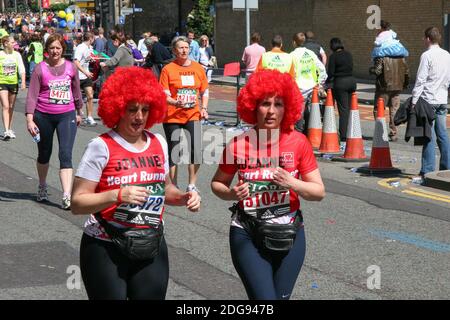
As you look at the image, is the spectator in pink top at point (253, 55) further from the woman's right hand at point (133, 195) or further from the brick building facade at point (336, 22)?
the woman's right hand at point (133, 195)

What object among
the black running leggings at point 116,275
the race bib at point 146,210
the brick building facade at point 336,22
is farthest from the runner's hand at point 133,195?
the brick building facade at point 336,22

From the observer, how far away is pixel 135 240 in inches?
189

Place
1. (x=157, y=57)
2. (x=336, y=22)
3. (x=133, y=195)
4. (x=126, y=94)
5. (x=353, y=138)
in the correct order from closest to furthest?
(x=133, y=195), (x=126, y=94), (x=353, y=138), (x=157, y=57), (x=336, y=22)

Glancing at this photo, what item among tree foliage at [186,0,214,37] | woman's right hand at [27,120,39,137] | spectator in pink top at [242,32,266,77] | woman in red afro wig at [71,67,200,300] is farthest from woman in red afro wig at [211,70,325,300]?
tree foliage at [186,0,214,37]

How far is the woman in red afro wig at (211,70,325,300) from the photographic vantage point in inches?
201

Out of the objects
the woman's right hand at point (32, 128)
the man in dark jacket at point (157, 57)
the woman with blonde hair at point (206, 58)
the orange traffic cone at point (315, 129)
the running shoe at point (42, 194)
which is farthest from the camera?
the woman with blonde hair at point (206, 58)

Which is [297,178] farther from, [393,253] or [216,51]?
[216,51]

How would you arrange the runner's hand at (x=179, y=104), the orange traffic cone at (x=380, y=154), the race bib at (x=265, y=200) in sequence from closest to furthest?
the race bib at (x=265, y=200) → the runner's hand at (x=179, y=104) → the orange traffic cone at (x=380, y=154)

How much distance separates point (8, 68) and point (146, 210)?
1297 cm

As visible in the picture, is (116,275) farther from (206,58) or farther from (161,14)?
(161,14)

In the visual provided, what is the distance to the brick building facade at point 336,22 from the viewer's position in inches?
1142

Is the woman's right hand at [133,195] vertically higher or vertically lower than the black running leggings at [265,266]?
higher

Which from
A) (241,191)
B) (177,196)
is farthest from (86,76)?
(241,191)

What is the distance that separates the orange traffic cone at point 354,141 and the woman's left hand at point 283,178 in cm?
882
